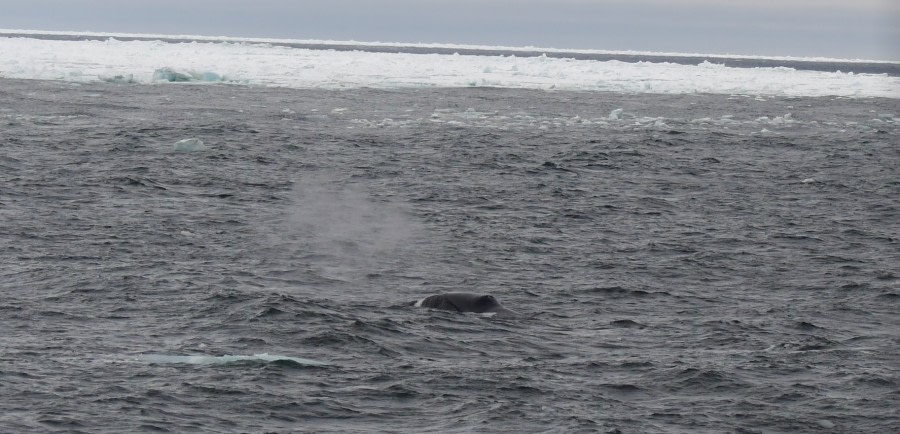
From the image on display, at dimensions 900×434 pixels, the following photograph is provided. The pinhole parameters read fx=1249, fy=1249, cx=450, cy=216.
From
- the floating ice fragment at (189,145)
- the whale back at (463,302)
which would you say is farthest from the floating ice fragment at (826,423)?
the floating ice fragment at (189,145)

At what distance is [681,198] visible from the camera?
84.8 ft

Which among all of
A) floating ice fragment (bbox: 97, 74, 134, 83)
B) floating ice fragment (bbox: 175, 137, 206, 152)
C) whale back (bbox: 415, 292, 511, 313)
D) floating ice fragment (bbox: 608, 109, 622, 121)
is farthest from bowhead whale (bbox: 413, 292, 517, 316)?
floating ice fragment (bbox: 97, 74, 134, 83)

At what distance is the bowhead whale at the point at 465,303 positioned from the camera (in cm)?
1506

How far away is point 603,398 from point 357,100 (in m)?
36.4

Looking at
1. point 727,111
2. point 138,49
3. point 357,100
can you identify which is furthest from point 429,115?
point 138,49

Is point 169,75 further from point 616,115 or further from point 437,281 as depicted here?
point 437,281

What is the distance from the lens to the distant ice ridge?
183 ft

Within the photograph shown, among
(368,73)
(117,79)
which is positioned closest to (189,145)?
(117,79)

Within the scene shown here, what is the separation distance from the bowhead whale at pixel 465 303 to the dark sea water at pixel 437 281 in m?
0.40

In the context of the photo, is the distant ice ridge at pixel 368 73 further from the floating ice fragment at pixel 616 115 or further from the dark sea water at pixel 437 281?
the dark sea water at pixel 437 281

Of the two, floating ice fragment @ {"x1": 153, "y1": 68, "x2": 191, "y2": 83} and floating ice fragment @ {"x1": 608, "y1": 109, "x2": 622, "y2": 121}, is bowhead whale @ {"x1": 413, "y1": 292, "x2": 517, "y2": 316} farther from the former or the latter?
floating ice fragment @ {"x1": 153, "y1": 68, "x2": 191, "y2": 83}

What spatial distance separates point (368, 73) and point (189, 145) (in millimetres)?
33383

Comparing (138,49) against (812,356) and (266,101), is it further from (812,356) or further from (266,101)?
(812,356)

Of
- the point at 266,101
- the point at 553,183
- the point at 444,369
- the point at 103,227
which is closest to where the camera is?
the point at 444,369
